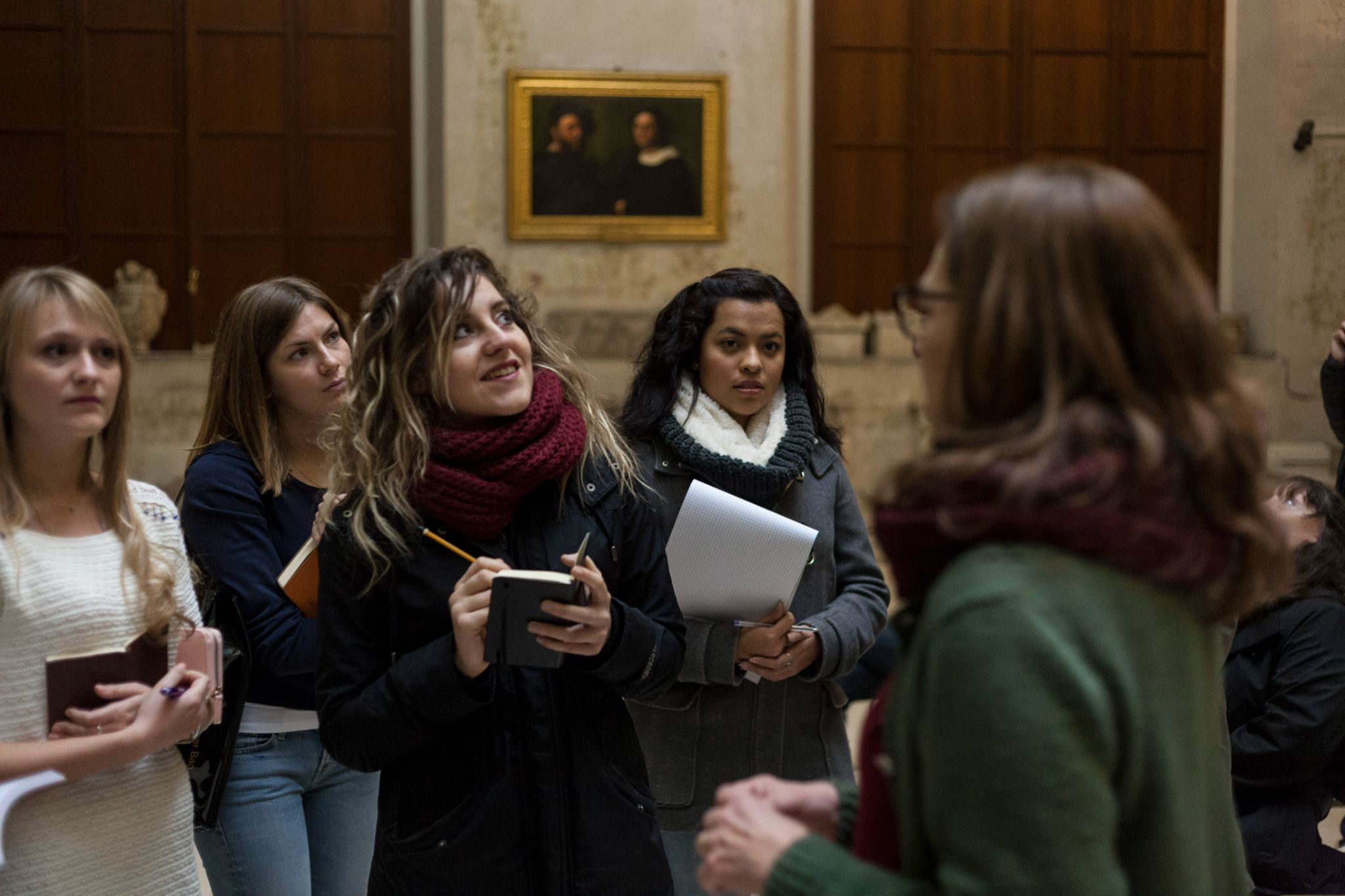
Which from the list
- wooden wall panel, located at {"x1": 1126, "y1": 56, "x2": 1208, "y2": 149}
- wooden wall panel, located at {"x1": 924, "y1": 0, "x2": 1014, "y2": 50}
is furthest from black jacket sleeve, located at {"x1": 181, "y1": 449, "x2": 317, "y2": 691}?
wooden wall panel, located at {"x1": 1126, "y1": 56, "x2": 1208, "y2": 149}

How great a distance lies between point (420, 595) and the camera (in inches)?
90.4

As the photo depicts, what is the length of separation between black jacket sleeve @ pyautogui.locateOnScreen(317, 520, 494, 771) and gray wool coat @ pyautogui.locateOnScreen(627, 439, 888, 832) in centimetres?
85

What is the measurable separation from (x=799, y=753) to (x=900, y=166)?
9332 millimetres

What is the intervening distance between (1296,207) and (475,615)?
10778 millimetres

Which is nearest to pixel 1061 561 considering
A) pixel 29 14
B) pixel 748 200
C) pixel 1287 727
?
pixel 1287 727

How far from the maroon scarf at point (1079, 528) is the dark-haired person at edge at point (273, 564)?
1.85 m

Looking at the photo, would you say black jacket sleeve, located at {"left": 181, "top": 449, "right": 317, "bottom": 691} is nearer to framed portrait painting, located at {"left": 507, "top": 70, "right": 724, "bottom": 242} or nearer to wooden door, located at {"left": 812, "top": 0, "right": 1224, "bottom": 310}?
framed portrait painting, located at {"left": 507, "top": 70, "right": 724, "bottom": 242}

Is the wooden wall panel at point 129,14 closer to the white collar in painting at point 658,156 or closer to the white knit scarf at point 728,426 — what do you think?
the white collar in painting at point 658,156

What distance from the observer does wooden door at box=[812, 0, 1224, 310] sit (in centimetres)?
1159

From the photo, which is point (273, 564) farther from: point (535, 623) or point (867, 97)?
point (867, 97)

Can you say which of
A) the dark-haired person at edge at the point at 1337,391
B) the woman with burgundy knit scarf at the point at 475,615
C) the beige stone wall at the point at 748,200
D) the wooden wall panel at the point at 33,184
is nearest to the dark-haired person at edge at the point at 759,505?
the woman with burgundy knit scarf at the point at 475,615

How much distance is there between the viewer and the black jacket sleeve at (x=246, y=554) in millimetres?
2912

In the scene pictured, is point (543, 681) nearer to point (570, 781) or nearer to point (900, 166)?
point (570, 781)

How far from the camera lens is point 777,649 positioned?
2.95m
